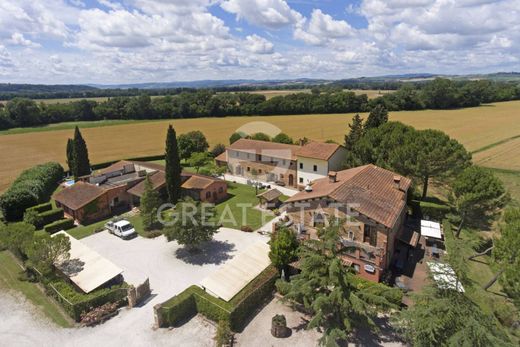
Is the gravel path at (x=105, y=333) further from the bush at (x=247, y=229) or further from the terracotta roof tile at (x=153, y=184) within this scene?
the terracotta roof tile at (x=153, y=184)

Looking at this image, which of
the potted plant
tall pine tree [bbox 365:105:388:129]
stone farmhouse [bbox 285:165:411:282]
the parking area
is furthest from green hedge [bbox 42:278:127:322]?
tall pine tree [bbox 365:105:388:129]

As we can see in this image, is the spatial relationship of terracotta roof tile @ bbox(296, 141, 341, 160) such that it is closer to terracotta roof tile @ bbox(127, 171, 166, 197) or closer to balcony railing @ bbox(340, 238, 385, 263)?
terracotta roof tile @ bbox(127, 171, 166, 197)

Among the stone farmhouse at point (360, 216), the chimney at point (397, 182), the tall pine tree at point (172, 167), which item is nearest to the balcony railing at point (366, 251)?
the stone farmhouse at point (360, 216)

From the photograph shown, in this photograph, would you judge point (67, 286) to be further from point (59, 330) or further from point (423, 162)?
point (423, 162)

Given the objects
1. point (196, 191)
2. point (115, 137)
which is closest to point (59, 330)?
point (196, 191)

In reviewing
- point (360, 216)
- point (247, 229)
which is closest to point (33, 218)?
point (247, 229)
